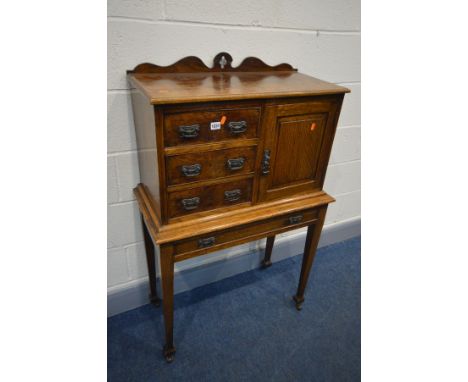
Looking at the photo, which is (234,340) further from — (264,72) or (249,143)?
(264,72)

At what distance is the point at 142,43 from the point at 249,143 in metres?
0.60

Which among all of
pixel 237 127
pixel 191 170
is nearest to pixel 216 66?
pixel 237 127

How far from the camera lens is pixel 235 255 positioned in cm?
201

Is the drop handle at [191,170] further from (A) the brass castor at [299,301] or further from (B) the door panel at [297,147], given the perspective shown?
(A) the brass castor at [299,301]

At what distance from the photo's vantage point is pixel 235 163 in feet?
3.89

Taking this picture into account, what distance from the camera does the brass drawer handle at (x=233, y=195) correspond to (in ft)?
4.10

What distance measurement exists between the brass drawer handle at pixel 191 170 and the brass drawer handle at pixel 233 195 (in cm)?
18

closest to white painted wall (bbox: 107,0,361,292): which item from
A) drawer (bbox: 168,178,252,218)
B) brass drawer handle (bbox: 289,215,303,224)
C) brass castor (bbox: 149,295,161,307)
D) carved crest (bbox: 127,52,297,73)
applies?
carved crest (bbox: 127,52,297,73)

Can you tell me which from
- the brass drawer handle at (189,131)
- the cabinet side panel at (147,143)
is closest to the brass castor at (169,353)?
the cabinet side panel at (147,143)

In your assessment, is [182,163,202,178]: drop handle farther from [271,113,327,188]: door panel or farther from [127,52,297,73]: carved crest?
[127,52,297,73]: carved crest

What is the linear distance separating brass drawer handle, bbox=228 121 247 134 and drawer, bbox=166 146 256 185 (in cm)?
7

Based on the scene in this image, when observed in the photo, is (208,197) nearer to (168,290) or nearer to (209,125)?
(209,125)

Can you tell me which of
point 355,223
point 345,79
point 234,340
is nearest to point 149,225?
point 234,340

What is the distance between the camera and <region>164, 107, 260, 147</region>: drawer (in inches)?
40.1
